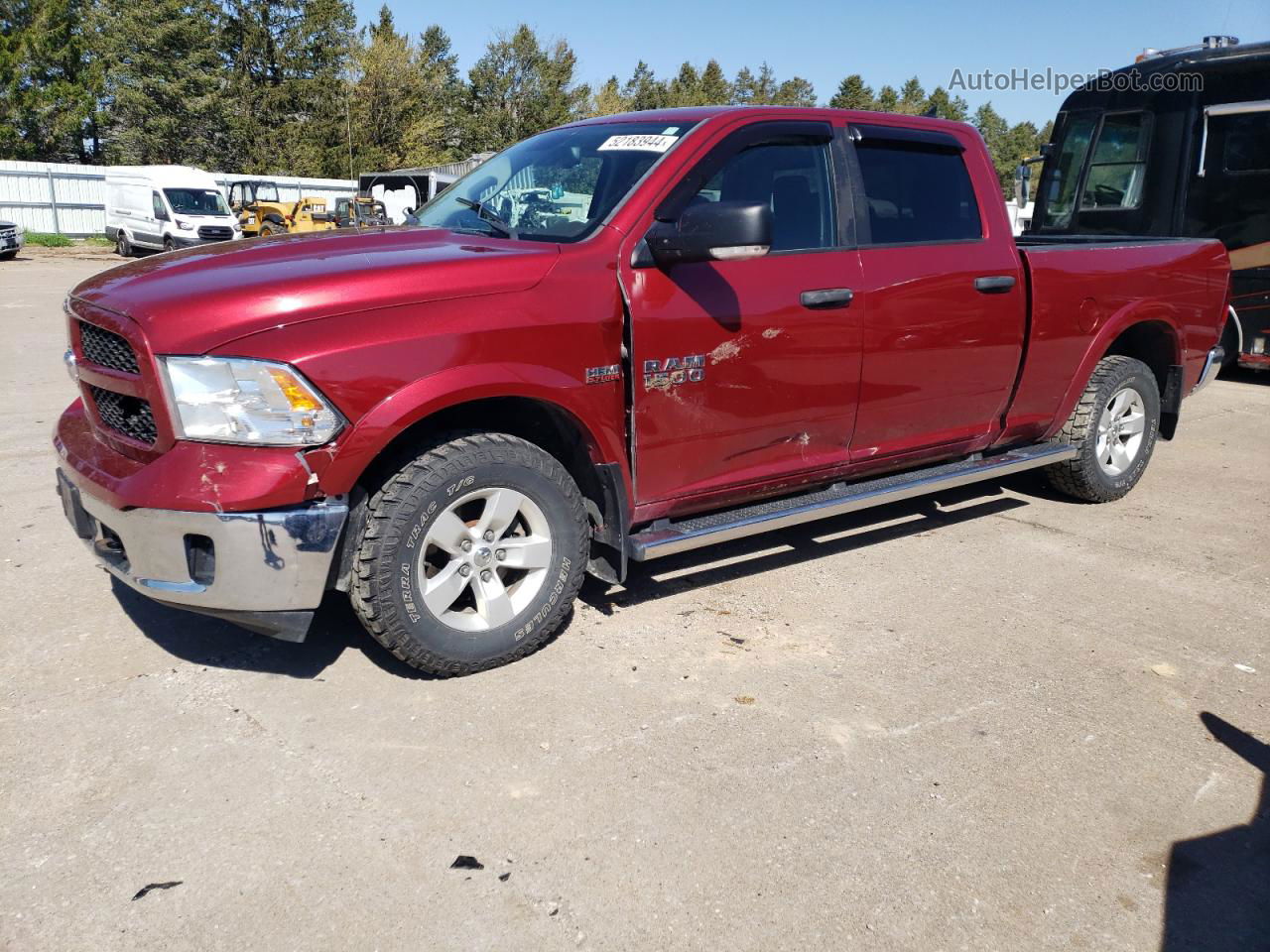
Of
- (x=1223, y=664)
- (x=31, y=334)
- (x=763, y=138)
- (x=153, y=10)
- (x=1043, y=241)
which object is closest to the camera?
(x=1223, y=664)

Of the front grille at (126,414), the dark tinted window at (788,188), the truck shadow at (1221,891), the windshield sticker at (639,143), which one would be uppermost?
the windshield sticker at (639,143)

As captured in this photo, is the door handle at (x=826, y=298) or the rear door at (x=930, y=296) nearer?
the door handle at (x=826, y=298)

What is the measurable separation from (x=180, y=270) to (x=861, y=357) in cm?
263

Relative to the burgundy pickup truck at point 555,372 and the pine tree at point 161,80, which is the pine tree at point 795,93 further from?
the burgundy pickup truck at point 555,372

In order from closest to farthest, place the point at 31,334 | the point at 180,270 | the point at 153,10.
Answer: the point at 180,270, the point at 31,334, the point at 153,10

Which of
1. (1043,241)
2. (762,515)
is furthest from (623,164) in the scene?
(1043,241)

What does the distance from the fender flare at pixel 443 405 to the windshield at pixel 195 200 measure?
87.7ft

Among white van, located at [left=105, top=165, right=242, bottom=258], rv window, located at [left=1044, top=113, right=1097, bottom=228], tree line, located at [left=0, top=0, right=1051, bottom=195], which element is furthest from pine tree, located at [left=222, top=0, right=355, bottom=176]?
rv window, located at [left=1044, top=113, right=1097, bottom=228]

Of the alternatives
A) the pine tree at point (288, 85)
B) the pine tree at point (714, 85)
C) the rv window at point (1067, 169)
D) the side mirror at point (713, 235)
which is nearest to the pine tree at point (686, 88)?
the pine tree at point (714, 85)

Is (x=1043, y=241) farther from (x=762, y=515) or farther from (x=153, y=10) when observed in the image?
(x=153, y=10)

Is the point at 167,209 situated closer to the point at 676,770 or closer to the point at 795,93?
the point at 676,770

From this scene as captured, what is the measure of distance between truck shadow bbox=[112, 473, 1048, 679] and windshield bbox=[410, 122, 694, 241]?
5.21 feet

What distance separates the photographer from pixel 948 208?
15.7 ft

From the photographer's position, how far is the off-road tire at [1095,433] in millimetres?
5625
